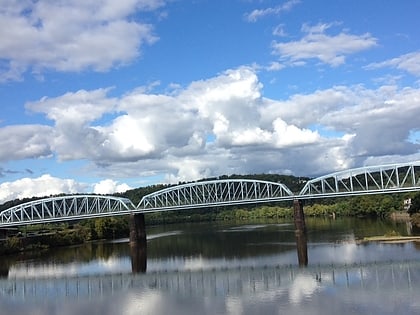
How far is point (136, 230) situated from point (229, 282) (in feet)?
183

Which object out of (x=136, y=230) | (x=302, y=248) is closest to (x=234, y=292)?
(x=302, y=248)

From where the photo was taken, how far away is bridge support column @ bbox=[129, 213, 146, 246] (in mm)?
92188

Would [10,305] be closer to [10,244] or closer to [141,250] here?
[141,250]

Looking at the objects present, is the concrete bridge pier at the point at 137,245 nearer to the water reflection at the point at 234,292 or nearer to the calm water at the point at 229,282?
the calm water at the point at 229,282

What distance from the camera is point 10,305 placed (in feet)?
128

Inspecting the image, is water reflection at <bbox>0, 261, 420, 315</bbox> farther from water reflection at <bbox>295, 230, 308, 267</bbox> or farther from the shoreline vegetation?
the shoreline vegetation

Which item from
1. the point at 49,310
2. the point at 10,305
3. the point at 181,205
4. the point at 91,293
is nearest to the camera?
the point at 49,310

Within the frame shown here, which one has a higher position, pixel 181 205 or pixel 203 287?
pixel 181 205

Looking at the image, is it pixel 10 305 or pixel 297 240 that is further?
pixel 297 240

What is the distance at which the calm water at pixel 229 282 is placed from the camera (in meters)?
32.4

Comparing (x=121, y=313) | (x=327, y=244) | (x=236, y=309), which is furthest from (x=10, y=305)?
(x=327, y=244)

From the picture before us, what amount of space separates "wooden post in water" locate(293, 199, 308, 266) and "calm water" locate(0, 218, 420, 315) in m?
0.98

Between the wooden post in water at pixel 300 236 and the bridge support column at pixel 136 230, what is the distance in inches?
1081

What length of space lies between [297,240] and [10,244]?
4657 cm
